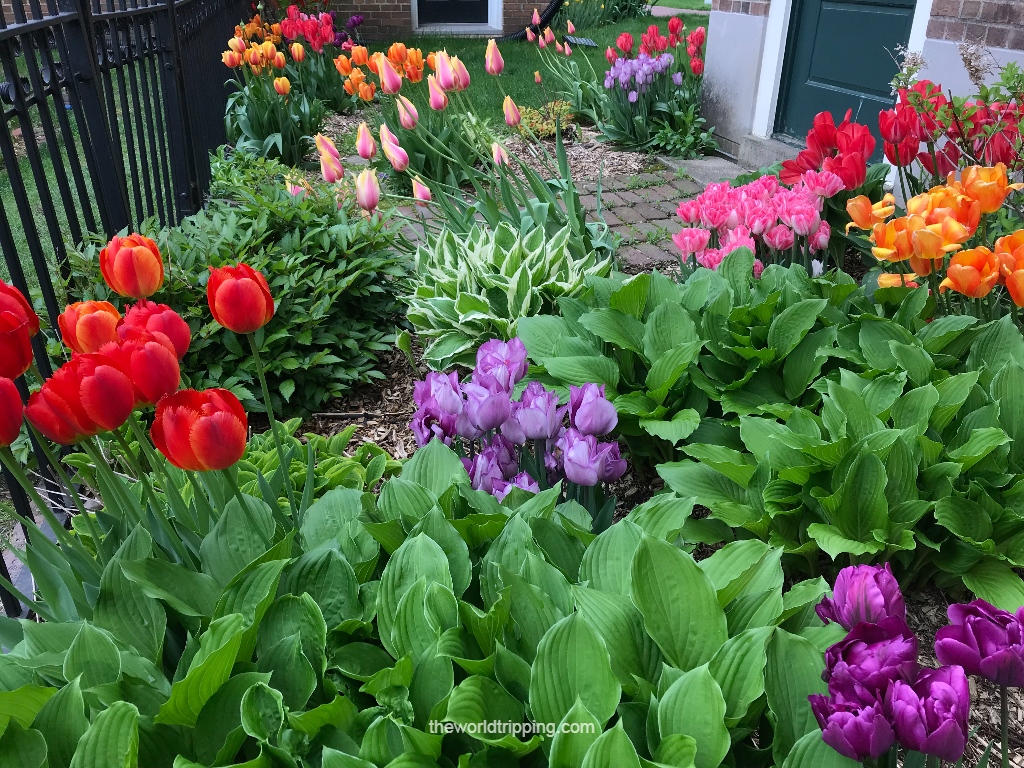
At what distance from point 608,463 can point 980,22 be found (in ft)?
11.3

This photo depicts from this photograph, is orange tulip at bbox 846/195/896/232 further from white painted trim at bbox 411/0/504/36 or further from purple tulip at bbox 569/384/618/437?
white painted trim at bbox 411/0/504/36

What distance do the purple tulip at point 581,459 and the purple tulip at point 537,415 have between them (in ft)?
0.16

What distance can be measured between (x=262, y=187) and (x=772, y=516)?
2.76 meters

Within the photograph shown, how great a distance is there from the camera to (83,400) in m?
0.93

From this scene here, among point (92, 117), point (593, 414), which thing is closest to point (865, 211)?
point (593, 414)

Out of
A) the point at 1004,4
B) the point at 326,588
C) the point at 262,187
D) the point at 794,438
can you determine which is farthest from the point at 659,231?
the point at 326,588

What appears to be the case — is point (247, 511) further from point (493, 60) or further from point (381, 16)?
point (381, 16)

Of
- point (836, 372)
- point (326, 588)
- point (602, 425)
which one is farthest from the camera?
point (836, 372)

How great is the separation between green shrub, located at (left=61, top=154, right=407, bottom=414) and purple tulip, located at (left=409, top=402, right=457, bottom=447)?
1.07 metres

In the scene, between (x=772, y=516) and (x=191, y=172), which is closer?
(x=772, y=516)

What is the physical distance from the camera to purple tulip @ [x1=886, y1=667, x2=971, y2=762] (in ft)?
2.56

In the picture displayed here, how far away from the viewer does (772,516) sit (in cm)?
169

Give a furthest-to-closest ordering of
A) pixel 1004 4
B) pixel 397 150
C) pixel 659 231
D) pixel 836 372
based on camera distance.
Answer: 1. pixel 659 231
2. pixel 1004 4
3. pixel 397 150
4. pixel 836 372

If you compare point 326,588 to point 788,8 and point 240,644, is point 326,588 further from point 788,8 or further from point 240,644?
point 788,8
